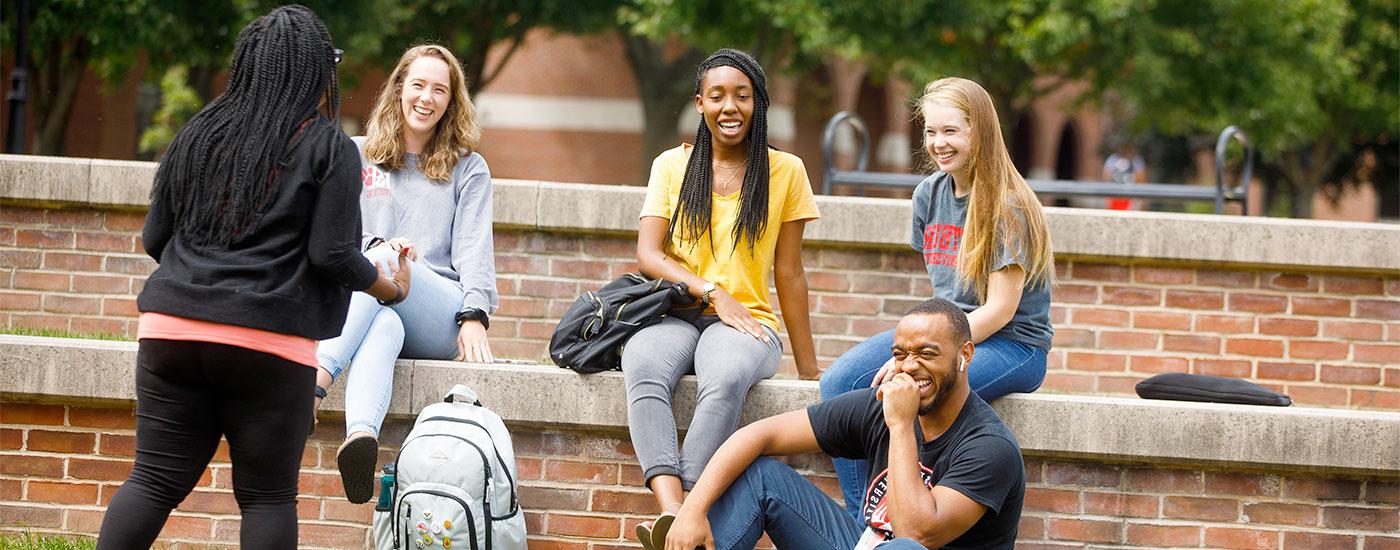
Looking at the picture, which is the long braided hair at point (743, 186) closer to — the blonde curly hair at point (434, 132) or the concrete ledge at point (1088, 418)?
the concrete ledge at point (1088, 418)

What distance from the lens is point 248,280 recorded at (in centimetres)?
348

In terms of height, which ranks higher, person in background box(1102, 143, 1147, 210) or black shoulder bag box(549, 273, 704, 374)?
person in background box(1102, 143, 1147, 210)

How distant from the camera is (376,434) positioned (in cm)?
452

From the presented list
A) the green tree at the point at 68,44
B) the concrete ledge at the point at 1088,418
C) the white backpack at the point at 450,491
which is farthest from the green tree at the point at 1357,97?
the white backpack at the point at 450,491

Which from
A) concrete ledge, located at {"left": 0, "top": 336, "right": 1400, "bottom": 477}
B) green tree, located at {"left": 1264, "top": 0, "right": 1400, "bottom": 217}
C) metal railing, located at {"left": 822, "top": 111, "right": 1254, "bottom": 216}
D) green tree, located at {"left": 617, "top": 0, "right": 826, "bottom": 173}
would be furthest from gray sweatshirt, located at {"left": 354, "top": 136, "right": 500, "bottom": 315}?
green tree, located at {"left": 1264, "top": 0, "right": 1400, "bottom": 217}

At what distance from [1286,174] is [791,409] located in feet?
87.1

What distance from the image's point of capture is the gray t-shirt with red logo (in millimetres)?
4684

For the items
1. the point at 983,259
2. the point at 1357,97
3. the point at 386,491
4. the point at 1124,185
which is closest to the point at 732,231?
the point at 983,259

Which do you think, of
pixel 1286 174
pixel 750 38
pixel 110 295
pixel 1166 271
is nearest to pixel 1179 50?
pixel 750 38

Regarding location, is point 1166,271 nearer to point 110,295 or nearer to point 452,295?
point 452,295

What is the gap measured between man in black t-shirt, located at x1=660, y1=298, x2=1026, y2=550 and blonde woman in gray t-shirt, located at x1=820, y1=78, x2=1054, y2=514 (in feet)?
1.16

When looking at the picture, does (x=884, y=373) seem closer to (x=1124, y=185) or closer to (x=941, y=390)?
(x=941, y=390)

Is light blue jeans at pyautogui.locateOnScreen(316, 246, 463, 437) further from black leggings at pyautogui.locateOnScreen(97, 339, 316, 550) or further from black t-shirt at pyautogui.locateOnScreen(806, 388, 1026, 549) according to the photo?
black t-shirt at pyautogui.locateOnScreen(806, 388, 1026, 549)

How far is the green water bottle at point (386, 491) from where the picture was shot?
4.36 metres
